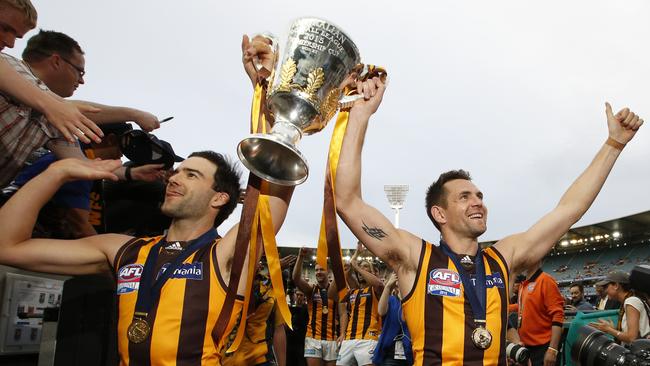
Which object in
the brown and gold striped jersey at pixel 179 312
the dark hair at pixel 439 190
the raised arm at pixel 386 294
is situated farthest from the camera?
the raised arm at pixel 386 294

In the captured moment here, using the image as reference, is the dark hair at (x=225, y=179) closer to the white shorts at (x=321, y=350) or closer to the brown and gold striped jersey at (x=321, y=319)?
the brown and gold striped jersey at (x=321, y=319)

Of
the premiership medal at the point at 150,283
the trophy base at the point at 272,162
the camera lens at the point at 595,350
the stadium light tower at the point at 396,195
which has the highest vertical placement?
the stadium light tower at the point at 396,195

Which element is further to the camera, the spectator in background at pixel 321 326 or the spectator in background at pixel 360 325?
the spectator in background at pixel 321 326

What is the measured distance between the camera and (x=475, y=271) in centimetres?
274

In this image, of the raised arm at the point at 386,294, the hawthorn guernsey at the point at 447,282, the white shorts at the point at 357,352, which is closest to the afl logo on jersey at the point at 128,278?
the hawthorn guernsey at the point at 447,282

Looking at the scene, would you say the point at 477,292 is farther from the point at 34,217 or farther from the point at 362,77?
the point at 34,217

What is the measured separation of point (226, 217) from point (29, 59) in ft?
4.58

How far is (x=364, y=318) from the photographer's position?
25.8 ft

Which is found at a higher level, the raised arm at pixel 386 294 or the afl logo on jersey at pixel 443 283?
the afl logo on jersey at pixel 443 283

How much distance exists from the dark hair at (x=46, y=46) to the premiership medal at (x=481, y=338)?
106 inches

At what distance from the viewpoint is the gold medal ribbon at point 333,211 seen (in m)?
2.23

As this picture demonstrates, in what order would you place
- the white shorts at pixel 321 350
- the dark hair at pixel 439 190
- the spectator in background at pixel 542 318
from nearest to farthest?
1. the dark hair at pixel 439 190
2. the spectator in background at pixel 542 318
3. the white shorts at pixel 321 350

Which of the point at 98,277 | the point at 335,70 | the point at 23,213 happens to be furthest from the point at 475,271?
the point at 23,213

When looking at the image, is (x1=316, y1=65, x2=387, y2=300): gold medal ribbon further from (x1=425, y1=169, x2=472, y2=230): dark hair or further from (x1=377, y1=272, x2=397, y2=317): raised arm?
(x1=377, y1=272, x2=397, y2=317): raised arm
